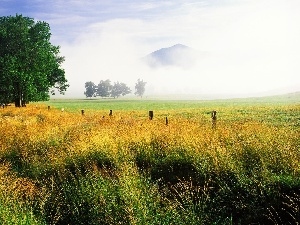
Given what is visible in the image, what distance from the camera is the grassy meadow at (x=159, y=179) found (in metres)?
7.05

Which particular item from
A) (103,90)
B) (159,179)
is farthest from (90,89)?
(159,179)

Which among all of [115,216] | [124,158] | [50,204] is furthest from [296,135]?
[50,204]

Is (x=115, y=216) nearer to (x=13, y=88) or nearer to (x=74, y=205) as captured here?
(x=74, y=205)

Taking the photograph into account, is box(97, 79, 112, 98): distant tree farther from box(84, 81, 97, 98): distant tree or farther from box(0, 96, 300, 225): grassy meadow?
box(0, 96, 300, 225): grassy meadow

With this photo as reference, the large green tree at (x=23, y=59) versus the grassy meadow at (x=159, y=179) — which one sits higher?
the large green tree at (x=23, y=59)

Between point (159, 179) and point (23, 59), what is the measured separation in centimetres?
3368

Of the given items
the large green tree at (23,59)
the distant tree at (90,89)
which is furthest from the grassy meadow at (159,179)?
the distant tree at (90,89)

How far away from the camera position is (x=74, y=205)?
7668 mm

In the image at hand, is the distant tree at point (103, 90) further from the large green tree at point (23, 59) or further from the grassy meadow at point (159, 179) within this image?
the grassy meadow at point (159, 179)

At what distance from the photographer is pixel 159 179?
8.30 meters

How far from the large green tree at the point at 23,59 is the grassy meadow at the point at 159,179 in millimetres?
24512

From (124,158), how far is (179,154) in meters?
1.76

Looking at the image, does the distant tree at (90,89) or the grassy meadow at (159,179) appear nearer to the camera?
the grassy meadow at (159,179)

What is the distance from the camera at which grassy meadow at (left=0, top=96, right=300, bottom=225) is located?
7055 millimetres
